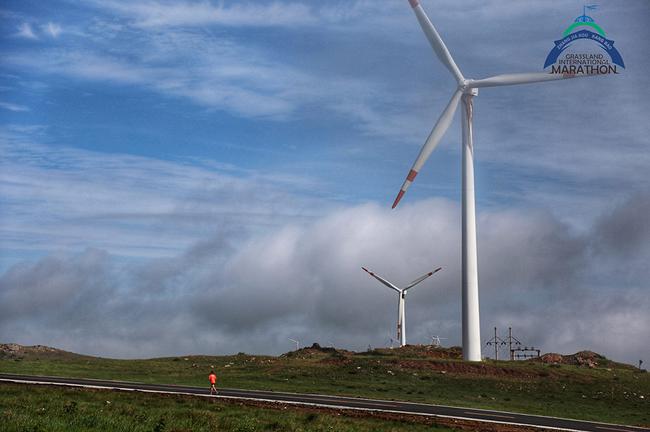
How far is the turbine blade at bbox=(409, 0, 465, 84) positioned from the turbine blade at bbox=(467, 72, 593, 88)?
2.41 metres

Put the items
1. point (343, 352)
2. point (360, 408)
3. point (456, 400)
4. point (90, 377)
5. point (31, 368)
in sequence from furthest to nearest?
1. point (343, 352)
2. point (31, 368)
3. point (90, 377)
4. point (456, 400)
5. point (360, 408)

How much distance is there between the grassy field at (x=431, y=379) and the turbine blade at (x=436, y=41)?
36963 mm

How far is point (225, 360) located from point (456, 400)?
45018 mm

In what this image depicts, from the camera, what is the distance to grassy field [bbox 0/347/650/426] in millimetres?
76375

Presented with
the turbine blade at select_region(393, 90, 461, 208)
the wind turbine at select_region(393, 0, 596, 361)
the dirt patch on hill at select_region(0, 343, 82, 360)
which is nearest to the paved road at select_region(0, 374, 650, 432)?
the wind turbine at select_region(393, 0, 596, 361)

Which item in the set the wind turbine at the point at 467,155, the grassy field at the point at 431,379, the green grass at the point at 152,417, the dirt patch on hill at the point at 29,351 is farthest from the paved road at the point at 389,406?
the dirt patch on hill at the point at 29,351

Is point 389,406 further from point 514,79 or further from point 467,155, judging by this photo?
point 514,79

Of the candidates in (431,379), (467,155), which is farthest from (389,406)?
(467,155)

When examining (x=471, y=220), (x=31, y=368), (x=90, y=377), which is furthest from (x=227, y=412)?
(x=471, y=220)

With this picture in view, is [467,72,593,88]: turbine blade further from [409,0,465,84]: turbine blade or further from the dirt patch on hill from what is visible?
the dirt patch on hill

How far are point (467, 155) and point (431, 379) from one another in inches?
1106

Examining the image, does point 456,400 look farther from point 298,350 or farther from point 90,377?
point 298,350

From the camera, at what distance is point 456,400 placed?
75938 millimetres

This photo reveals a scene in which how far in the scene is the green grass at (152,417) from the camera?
3978cm
